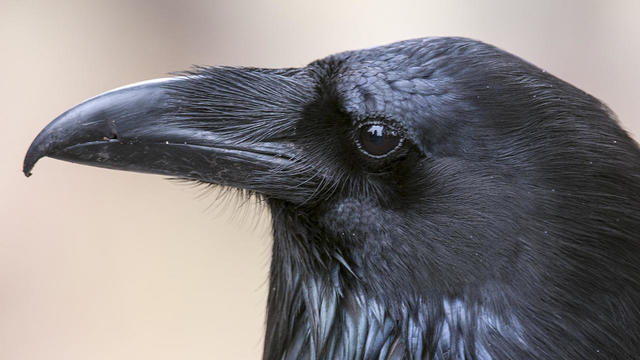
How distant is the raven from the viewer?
61.6 inches

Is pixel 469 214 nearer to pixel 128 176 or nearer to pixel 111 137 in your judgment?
pixel 111 137

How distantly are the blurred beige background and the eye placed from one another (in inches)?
98.1

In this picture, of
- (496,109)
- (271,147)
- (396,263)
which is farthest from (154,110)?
(496,109)

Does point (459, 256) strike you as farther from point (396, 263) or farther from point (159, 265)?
point (159, 265)

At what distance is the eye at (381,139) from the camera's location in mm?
1643

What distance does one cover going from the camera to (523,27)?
423cm

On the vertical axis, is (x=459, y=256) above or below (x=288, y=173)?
below

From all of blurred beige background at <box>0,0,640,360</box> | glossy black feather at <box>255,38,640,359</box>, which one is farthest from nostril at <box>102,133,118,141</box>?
blurred beige background at <box>0,0,640,360</box>

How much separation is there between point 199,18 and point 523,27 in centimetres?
165

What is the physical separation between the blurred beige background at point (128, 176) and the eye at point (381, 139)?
2.49 meters

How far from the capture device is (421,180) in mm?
1642

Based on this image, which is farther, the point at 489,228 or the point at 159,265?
the point at 159,265

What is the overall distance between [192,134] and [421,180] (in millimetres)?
470

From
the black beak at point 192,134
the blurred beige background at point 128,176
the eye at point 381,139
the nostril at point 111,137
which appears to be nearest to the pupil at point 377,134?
the eye at point 381,139
